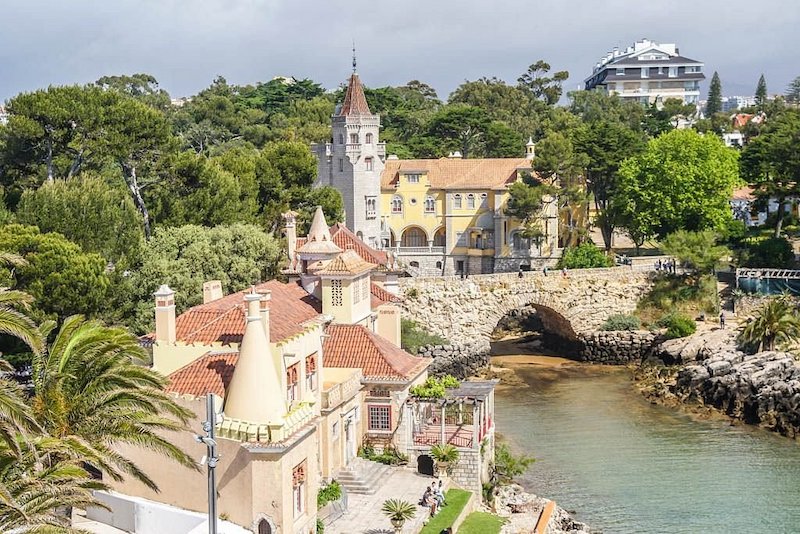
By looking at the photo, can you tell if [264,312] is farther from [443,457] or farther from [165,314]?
[443,457]

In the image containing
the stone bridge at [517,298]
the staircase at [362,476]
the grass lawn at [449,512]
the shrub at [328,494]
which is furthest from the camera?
the stone bridge at [517,298]

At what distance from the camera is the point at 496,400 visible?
51.4 metres

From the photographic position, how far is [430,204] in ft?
249

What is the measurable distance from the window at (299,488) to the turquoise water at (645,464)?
11935 millimetres

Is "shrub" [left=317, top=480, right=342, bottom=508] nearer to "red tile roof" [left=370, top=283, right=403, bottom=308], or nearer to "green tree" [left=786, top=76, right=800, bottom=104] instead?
"red tile roof" [left=370, top=283, right=403, bottom=308]

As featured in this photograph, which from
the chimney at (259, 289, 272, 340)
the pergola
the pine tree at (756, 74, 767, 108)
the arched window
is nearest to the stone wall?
the arched window

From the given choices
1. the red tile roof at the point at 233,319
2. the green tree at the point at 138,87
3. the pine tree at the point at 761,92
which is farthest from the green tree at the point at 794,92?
the red tile roof at the point at 233,319

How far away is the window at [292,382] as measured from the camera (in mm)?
28141

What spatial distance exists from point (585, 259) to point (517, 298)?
7.57m

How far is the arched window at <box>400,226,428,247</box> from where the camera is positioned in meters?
76.8

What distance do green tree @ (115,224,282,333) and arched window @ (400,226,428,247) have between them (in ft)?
89.3

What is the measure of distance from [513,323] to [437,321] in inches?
384

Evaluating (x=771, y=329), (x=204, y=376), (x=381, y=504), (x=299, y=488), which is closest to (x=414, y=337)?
(x=771, y=329)

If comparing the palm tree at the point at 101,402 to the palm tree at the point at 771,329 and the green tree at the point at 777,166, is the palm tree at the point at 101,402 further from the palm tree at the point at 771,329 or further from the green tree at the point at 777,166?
the green tree at the point at 777,166
